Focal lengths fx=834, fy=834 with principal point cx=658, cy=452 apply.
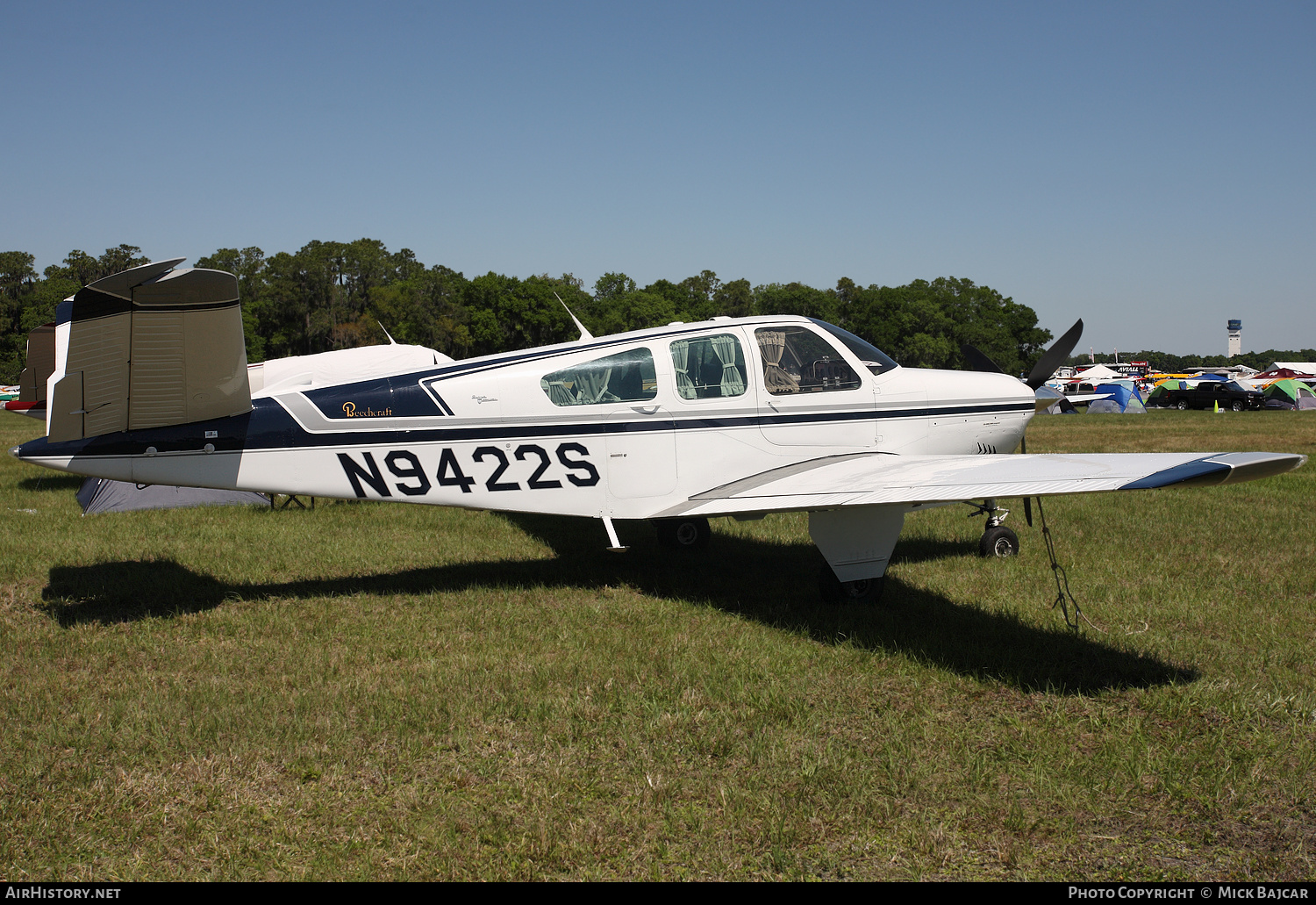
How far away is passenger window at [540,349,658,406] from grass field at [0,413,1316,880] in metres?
1.71

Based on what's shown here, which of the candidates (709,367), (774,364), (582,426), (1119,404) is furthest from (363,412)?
(1119,404)

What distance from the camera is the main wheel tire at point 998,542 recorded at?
27.8 feet

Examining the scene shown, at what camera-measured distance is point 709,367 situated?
23.9 ft

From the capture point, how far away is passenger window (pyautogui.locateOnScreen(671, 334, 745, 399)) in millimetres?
7211

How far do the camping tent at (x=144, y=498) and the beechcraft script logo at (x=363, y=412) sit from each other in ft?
20.3

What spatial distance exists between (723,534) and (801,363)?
3.26 metres

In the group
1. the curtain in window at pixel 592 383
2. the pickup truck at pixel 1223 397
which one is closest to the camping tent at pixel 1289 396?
the pickup truck at pixel 1223 397

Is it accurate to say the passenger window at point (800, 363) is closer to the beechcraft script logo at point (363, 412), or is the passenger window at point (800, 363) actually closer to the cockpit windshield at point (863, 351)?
the cockpit windshield at point (863, 351)

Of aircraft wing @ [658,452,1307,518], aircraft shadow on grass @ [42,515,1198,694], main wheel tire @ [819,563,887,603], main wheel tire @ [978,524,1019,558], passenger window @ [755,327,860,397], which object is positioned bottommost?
aircraft shadow on grass @ [42,515,1198,694]

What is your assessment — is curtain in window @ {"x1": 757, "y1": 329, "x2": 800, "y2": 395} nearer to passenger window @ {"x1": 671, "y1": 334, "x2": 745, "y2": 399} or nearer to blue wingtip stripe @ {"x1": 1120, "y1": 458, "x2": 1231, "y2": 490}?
passenger window @ {"x1": 671, "y1": 334, "x2": 745, "y2": 399}

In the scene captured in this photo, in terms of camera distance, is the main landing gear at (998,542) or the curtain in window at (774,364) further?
the main landing gear at (998,542)

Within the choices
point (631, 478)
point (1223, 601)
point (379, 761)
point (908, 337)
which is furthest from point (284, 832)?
point (908, 337)

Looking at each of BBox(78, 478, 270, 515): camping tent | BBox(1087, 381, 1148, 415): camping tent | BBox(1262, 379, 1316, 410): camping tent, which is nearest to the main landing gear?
BBox(78, 478, 270, 515): camping tent

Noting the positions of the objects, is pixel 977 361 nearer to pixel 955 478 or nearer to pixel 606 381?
pixel 955 478
